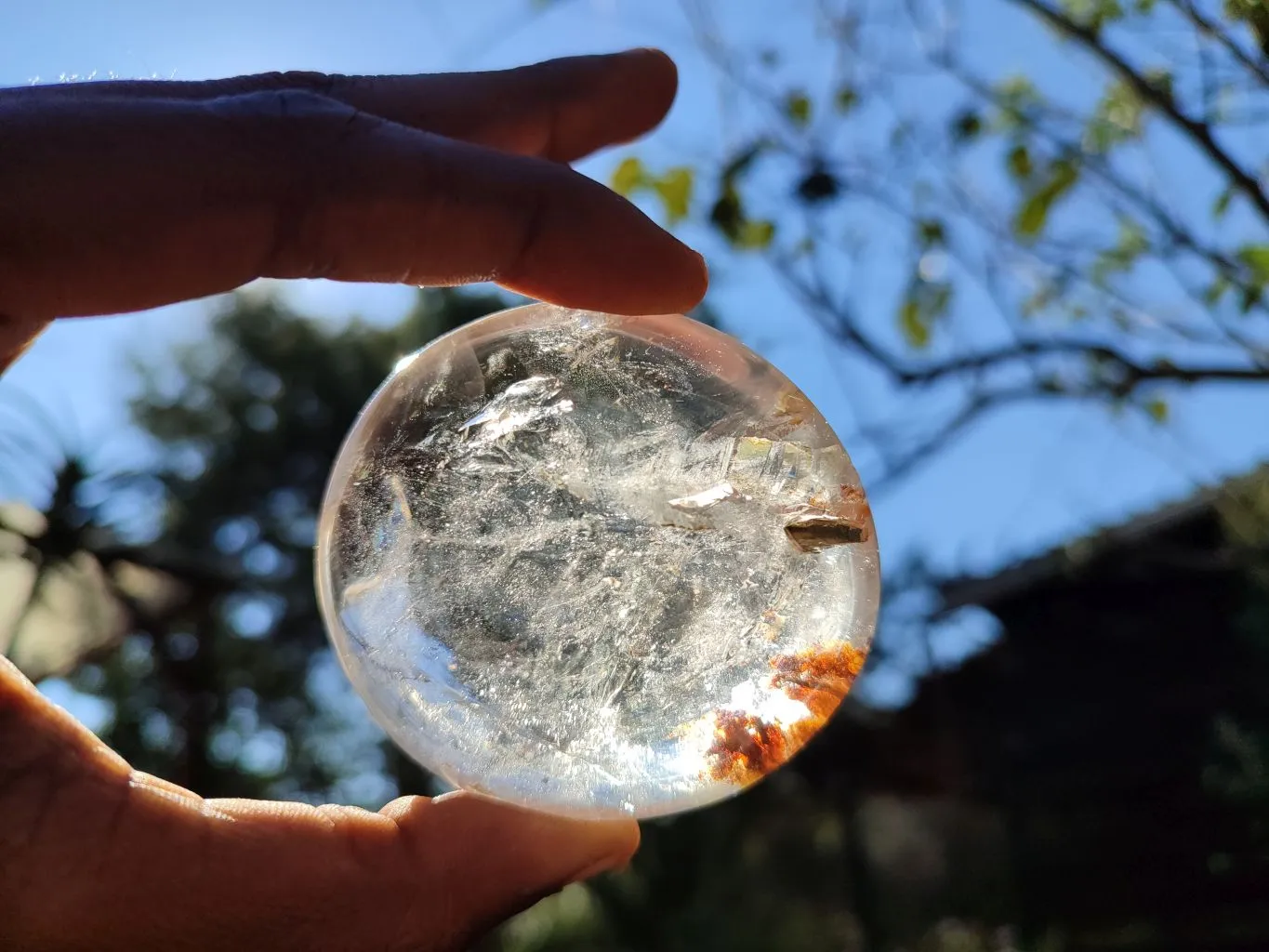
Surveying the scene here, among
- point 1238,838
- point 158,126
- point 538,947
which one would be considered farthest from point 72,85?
point 538,947

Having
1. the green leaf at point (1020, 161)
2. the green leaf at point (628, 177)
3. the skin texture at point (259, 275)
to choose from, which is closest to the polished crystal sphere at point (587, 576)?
the skin texture at point (259, 275)

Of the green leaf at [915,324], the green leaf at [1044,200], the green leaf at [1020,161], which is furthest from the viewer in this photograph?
the green leaf at [915,324]

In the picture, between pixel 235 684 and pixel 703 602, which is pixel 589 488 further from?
pixel 235 684

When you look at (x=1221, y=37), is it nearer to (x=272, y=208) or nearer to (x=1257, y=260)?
(x=1257, y=260)

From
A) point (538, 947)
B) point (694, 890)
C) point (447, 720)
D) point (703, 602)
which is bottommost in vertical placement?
point (538, 947)

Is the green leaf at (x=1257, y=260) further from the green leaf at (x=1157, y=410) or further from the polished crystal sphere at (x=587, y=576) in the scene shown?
the polished crystal sphere at (x=587, y=576)

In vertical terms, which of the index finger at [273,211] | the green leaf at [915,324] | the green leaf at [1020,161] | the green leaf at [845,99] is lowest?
the green leaf at [915,324]
